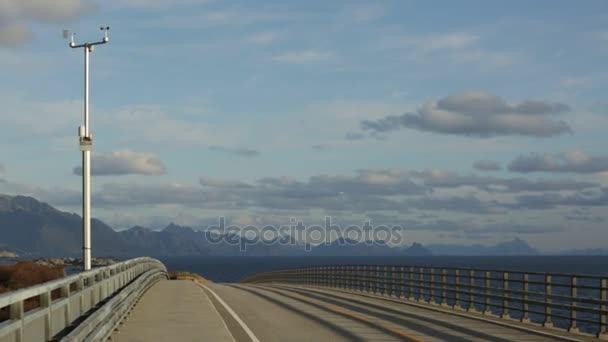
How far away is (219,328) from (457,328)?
18.5 ft

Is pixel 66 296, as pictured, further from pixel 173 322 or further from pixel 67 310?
pixel 173 322

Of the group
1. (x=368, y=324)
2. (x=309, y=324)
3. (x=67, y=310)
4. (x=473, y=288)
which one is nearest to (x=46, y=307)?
(x=67, y=310)

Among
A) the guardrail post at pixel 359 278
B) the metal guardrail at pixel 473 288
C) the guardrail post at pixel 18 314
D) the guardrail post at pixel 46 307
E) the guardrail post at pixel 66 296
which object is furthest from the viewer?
the guardrail post at pixel 359 278

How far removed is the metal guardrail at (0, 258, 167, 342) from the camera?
8.93 metres

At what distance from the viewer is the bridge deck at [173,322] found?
60.4 ft

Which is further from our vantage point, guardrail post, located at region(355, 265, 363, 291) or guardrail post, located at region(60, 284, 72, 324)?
guardrail post, located at region(355, 265, 363, 291)

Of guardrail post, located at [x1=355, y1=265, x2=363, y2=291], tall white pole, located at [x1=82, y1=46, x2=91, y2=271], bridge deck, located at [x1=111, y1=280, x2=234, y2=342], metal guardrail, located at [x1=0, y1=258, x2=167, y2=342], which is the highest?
tall white pole, located at [x1=82, y1=46, x2=91, y2=271]

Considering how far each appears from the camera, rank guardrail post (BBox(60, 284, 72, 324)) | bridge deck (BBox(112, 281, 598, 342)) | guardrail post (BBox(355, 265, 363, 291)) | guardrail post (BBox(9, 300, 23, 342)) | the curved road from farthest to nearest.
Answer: guardrail post (BBox(355, 265, 363, 291)), the curved road, bridge deck (BBox(112, 281, 598, 342)), guardrail post (BBox(60, 284, 72, 324)), guardrail post (BBox(9, 300, 23, 342))

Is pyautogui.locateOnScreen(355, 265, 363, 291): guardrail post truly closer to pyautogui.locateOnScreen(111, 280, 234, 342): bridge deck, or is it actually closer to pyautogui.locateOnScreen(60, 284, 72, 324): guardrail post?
pyautogui.locateOnScreen(111, 280, 234, 342): bridge deck

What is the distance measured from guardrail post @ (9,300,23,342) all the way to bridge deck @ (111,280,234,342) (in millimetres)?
8716

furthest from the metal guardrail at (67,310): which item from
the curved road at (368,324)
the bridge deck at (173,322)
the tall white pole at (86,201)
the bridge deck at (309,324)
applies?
the tall white pole at (86,201)

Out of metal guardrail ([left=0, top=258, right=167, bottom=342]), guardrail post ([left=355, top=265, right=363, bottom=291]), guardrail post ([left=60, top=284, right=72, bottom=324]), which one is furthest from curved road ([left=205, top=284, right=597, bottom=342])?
guardrail post ([left=355, top=265, right=363, bottom=291])

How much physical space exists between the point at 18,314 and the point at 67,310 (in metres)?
4.27

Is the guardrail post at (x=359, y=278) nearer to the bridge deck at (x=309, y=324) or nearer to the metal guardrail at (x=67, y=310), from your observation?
the bridge deck at (x=309, y=324)
